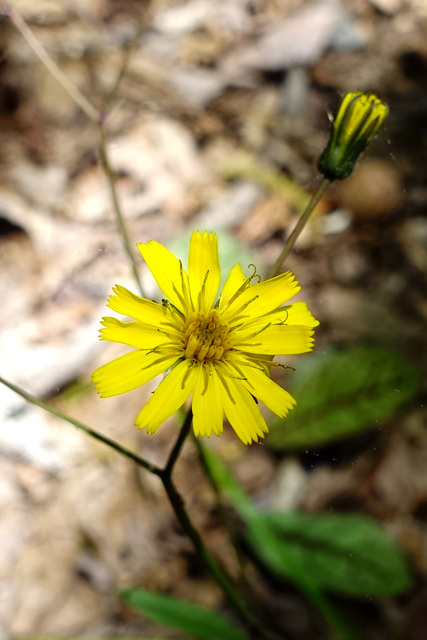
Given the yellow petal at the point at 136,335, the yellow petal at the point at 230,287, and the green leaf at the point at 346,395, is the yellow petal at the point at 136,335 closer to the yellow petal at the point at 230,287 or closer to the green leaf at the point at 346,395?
the yellow petal at the point at 230,287

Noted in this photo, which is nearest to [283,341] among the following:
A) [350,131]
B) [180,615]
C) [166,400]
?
[166,400]

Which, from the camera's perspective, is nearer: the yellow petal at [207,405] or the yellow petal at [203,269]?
the yellow petal at [207,405]

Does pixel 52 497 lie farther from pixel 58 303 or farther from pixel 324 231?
pixel 324 231

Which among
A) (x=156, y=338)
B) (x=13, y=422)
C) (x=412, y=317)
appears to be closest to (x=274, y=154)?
(x=412, y=317)

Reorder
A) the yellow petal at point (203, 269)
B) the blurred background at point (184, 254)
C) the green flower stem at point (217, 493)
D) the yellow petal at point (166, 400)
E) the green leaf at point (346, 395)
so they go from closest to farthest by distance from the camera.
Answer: the yellow petal at point (166, 400) → the yellow petal at point (203, 269) → the green flower stem at point (217, 493) → the blurred background at point (184, 254) → the green leaf at point (346, 395)

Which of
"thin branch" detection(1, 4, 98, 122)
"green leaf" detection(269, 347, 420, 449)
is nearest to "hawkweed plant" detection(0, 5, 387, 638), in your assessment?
"thin branch" detection(1, 4, 98, 122)

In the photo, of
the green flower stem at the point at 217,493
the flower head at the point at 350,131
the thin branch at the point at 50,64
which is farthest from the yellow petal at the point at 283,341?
the thin branch at the point at 50,64

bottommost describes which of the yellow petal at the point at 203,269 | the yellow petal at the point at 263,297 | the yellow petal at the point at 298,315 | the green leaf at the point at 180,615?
the green leaf at the point at 180,615
